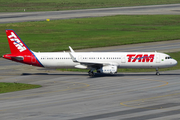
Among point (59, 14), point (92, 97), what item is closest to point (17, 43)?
point (92, 97)

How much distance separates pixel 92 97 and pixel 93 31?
85165mm

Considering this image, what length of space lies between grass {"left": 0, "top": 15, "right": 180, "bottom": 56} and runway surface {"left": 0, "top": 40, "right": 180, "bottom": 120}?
34563 millimetres

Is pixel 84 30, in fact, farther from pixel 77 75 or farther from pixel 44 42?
pixel 77 75

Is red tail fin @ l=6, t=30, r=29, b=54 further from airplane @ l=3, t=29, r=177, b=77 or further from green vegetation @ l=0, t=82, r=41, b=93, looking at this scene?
green vegetation @ l=0, t=82, r=41, b=93

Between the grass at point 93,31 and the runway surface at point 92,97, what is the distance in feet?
113

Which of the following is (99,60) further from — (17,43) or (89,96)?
(89,96)

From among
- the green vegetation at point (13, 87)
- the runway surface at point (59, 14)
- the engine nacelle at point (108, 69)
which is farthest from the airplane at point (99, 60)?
the runway surface at point (59, 14)

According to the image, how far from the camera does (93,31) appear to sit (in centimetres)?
13850

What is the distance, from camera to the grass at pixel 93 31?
116 m

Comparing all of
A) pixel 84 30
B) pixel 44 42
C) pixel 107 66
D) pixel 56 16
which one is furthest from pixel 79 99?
pixel 56 16

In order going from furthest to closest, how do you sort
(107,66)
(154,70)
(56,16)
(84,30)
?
(56,16)
(84,30)
(154,70)
(107,66)

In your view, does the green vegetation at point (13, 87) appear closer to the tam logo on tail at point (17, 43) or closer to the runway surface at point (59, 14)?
the tam logo on tail at point (17, 43)

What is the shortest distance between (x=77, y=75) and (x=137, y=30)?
2775 inches

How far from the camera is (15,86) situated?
64.1 metres
